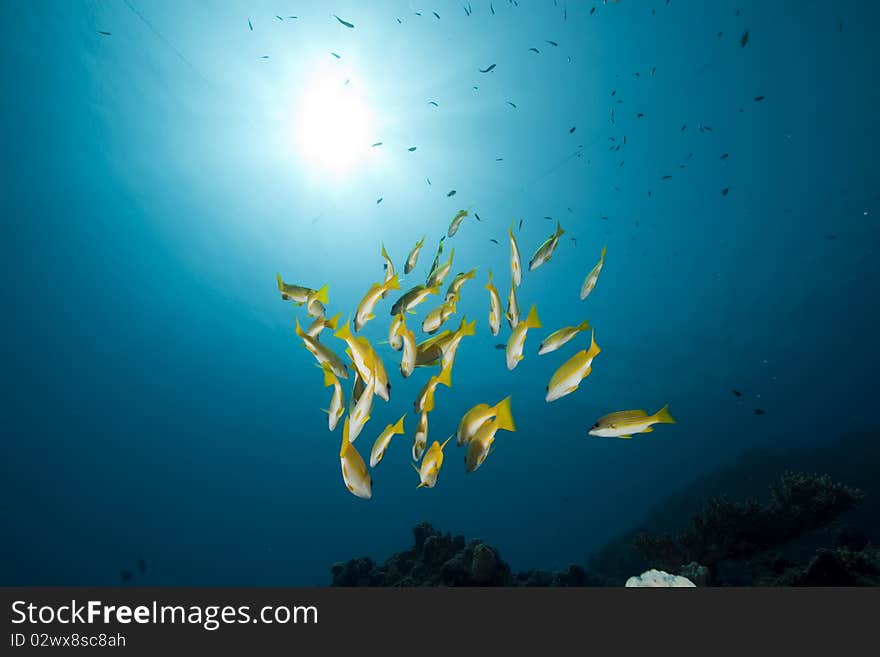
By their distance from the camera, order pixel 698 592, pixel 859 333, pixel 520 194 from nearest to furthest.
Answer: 1. pixel 698 592
2. pixel 520 194
3. pixel 859 333

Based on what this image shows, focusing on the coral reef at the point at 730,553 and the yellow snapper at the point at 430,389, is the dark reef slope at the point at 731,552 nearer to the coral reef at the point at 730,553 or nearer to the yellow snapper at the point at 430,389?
the coral reef at the point at 730,553

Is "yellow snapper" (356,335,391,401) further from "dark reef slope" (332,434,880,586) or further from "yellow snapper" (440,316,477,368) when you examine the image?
"dark reef slope" (332,434,880,586)

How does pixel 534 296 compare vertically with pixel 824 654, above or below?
above

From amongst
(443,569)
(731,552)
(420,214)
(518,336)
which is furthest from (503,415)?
(420,214)

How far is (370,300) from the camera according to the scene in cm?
335

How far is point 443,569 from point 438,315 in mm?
4798

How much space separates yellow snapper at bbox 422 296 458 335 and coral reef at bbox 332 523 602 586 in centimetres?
419

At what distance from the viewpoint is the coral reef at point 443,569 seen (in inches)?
231

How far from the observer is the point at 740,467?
25.4 metres

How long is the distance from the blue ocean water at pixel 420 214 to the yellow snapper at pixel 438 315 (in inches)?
77.8

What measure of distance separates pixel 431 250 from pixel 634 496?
7007 cm

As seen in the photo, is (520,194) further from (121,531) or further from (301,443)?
(121,531)

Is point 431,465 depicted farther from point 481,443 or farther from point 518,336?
point 518,336

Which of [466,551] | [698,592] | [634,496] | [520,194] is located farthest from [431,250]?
[634,496]
